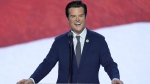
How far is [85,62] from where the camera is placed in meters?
1.42

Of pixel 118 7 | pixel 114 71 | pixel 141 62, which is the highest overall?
pixel 118 7

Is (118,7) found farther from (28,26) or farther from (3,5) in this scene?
(3,5)

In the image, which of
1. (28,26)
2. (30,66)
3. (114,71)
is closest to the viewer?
(114,71)

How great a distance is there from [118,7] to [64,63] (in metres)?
1.35

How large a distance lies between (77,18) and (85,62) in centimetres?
19

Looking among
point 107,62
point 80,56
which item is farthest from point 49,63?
point 107,62

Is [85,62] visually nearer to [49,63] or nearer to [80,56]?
[80,56]

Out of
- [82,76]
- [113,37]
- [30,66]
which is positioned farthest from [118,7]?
[82,76]

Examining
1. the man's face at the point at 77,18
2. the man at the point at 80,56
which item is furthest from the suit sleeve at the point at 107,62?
the man's face at the point at 77,18

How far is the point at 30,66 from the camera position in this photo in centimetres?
234

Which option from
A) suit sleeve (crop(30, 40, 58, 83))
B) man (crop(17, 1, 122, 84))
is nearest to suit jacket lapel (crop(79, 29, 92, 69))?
man (crop(17, 1, 122, 84))

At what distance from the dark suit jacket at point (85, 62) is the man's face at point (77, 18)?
63mm

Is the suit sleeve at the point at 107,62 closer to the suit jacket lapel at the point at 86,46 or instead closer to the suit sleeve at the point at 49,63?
the suit jacket lapel at the point at 86,46

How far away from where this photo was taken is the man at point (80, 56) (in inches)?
55.7
